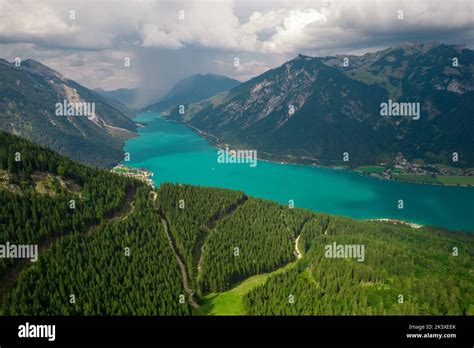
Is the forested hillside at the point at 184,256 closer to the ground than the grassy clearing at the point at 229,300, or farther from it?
farther from it

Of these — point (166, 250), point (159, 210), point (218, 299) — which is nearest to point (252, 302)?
point (218, 299)

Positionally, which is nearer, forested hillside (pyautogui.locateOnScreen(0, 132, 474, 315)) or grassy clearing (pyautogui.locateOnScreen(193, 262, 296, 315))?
forested hillside (pyautogui.locateOnScreen(0, 132, 474, 315))

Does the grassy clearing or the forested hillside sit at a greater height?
the forested hillside

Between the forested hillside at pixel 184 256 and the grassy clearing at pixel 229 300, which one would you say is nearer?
the forested hillside at pixel 184 256
